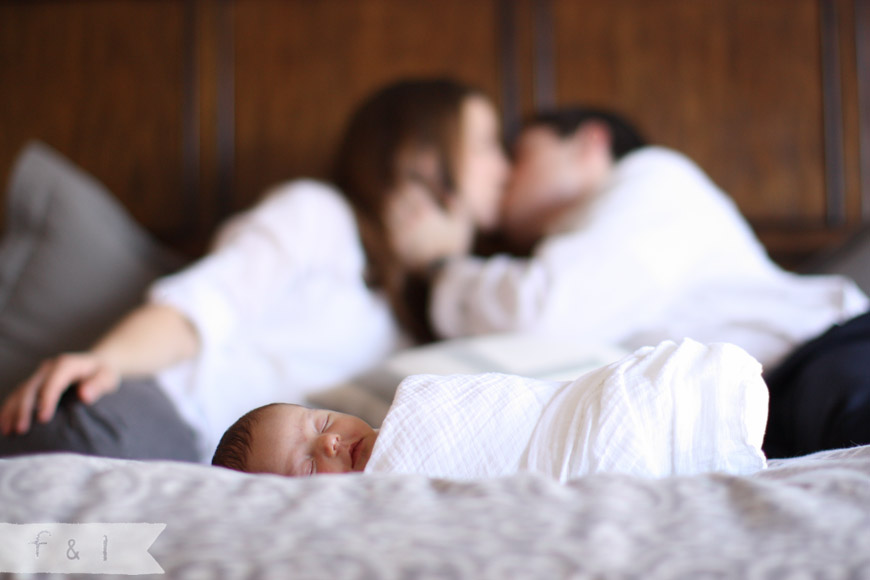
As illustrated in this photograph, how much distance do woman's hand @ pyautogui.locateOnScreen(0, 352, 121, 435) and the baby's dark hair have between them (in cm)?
35

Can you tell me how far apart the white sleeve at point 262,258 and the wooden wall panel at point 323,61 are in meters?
0.36

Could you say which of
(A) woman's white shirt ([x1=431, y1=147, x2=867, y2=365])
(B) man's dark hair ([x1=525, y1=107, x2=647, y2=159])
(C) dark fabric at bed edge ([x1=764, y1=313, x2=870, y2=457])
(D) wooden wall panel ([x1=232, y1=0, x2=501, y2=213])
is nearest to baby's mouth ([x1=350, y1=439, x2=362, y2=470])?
(C) dark fabric at bed edge ([x1=764, y1=313, x2=870, y2=457])

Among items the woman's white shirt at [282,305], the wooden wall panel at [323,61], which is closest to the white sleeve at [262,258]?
the woman's white shirt at [282,305]

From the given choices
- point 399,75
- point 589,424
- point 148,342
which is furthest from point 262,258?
point 589,424

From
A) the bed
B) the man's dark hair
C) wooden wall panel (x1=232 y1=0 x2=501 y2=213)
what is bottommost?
the bed

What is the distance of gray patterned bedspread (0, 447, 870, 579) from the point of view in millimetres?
265

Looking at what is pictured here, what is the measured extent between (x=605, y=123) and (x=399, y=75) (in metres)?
0.45

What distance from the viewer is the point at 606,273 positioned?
90 centimetres

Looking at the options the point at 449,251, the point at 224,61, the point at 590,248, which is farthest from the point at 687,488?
the point at 224,61

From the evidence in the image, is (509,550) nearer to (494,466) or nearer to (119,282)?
(494,466)

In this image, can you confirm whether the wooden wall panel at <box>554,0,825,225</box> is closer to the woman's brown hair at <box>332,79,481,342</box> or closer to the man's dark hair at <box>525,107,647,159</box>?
the man's dark hair at <box>525,107,647,159</box>

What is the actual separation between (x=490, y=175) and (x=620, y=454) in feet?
2.96

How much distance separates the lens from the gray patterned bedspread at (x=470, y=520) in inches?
10.4

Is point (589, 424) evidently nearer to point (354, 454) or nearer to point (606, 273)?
point (354, 454)
